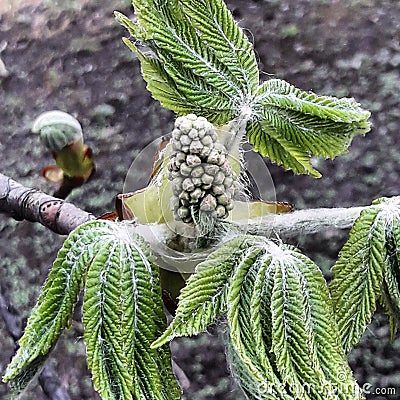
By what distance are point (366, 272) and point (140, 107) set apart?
0.98 m

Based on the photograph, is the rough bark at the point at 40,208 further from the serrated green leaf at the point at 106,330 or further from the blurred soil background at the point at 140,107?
the blurred soil background at the point at 140,107

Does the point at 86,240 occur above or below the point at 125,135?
above

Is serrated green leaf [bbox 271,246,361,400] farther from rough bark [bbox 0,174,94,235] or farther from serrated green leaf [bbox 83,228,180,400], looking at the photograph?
rough bark [bbox 0,174,94,235]

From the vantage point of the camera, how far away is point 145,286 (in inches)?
25.8

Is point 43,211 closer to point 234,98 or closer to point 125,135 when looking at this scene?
point 234,98

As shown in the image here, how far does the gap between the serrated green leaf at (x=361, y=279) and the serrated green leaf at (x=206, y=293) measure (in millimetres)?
129

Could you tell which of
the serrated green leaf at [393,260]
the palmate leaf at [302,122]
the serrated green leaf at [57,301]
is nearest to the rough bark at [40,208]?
the serrated green leaf at [57,301]

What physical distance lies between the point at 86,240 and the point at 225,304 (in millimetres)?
172

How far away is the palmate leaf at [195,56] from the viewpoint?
0.67 meters

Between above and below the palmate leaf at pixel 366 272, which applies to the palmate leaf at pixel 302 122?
above

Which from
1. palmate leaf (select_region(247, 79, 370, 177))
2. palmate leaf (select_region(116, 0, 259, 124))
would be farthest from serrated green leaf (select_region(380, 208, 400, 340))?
palmate leaf (select_region(116, 0, 259, 124))

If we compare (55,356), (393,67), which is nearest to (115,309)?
(55,356)

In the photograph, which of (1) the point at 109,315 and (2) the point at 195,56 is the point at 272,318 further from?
(2) the point at 195,56

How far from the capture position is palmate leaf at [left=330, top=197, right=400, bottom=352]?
2.22 ft
